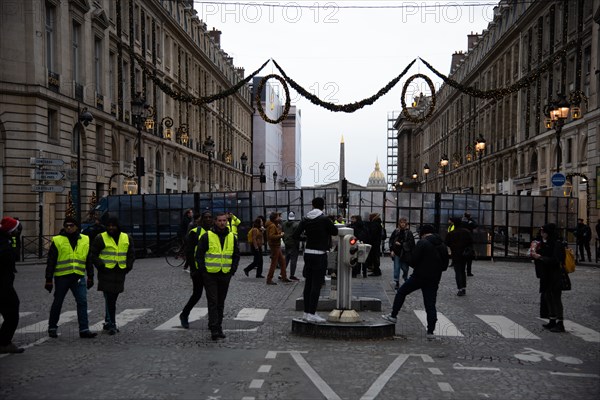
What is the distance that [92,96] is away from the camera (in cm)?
3841

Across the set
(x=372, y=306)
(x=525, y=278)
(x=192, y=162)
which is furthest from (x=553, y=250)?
(x=192, y=162)

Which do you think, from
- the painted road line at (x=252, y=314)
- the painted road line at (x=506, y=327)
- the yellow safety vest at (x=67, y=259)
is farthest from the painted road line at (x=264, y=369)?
the painted road line at (x=506, y=327)

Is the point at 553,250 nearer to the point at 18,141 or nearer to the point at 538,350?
the point at 538,350

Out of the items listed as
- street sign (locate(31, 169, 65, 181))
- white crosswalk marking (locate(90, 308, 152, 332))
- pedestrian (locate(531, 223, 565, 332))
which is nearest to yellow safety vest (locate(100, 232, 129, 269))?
white crosswalk marking (locate(90, 308, 152, 332))

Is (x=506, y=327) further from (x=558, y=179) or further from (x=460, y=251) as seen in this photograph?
(x=558, y=179)

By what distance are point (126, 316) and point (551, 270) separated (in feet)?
23.5

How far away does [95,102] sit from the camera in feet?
127

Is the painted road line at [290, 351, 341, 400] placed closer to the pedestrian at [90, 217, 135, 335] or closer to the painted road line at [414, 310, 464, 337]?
the painted road line at [414, 310, 464, 337]

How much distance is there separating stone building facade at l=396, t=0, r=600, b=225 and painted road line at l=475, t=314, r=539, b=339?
10.2m

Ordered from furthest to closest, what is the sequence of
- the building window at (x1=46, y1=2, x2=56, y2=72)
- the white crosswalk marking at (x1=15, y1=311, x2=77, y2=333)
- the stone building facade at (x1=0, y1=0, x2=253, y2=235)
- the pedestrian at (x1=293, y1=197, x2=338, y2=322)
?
the building window at (x1=46, y1=2, x2=56, y2=72), the stone building facade at (x1=0, y1=0, x2=253, y2=235), the white crosswalk marking at (x1=15, y1=311, x2=77, y2=333), the pedestrian at (x1=293, y1=197, x2=338, y2=322)

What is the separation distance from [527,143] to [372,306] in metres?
42.3

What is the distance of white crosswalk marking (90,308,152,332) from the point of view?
11891 millimetres

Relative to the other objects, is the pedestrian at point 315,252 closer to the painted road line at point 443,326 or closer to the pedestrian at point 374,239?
the painted road line at point 443,326

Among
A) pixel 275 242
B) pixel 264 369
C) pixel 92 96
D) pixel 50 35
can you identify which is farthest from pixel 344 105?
pixel 92 96
